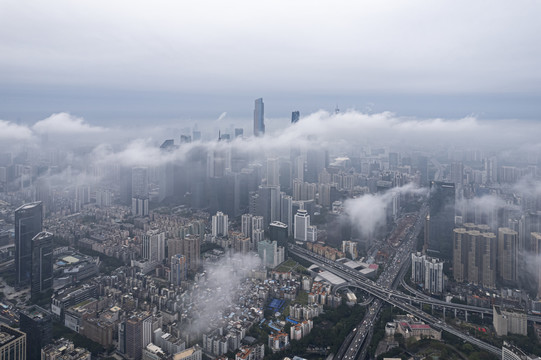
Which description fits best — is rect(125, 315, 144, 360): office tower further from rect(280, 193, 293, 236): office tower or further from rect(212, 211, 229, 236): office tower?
rect(280, 193, 293, 236): office tower

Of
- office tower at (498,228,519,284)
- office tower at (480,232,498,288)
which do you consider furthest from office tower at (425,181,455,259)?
office tower at (498,228,519,284)

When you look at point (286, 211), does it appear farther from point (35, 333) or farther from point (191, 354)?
point (35, 333)

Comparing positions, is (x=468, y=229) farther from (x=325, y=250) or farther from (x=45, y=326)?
(x=45, y=326)

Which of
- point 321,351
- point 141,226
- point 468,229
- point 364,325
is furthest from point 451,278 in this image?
point 141,226

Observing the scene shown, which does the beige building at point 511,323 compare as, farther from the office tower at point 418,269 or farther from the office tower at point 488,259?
the office tower at point 418,269

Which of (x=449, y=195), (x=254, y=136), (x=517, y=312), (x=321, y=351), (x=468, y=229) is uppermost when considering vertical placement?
(x=254, y=136)
